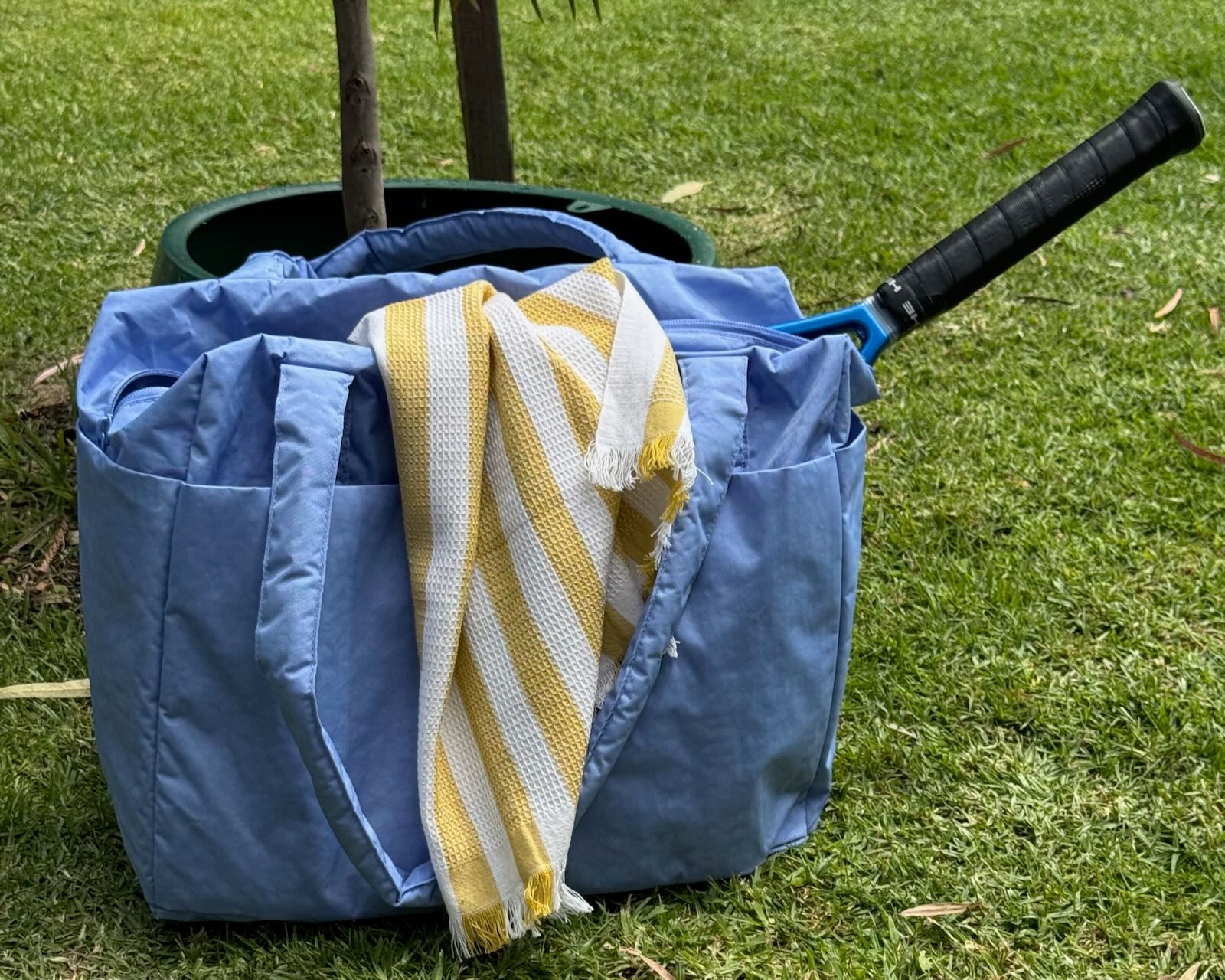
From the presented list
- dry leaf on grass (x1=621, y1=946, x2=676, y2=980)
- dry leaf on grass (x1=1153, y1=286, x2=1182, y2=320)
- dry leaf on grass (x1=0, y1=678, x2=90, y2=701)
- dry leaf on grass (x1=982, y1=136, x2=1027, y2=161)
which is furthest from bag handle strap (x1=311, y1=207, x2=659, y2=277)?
dry leaf on grass (x1=982, y1=136, x2=1027, y2=161)

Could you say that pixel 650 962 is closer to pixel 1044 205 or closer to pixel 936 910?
pixel 936 910

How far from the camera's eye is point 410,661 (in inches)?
48.5

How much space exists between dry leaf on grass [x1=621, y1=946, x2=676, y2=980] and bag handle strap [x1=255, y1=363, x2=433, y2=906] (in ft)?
0.83

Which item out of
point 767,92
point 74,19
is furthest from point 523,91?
point 74,19

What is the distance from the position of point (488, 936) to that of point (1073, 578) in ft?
3.24

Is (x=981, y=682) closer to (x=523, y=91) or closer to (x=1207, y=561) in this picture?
(x=1207, y=561)

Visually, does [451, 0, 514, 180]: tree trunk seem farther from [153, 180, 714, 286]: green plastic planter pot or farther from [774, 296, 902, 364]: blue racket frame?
[774, 296, 902, 364]: blue racket frame

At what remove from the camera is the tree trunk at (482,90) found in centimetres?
210

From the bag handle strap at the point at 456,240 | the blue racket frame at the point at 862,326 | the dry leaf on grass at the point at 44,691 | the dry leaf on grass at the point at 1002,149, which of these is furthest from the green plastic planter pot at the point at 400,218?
the dry leaf on grass at the point at 1002,149

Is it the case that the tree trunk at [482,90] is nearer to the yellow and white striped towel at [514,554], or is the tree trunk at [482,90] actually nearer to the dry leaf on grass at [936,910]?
the yellow and white striped towel at [514,554]

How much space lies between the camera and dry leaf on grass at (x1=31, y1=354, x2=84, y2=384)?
7.23 feet

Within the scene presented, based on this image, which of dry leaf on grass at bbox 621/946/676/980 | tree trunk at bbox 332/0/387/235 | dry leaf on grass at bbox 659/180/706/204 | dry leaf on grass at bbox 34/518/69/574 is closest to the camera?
dry leaf on grass at bbox 621/946/676/980

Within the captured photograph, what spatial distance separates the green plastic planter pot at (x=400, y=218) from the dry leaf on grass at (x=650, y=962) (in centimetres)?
88

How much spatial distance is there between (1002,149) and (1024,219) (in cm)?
197
